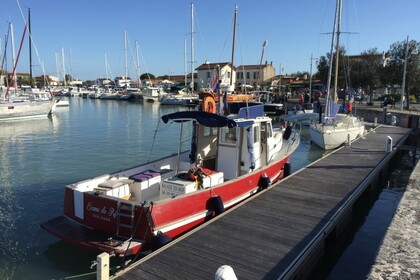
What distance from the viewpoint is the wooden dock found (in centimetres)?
596

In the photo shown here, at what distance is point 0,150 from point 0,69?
31507mm

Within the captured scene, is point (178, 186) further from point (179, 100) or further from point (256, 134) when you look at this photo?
point (179, 100)

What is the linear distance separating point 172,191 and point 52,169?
1045 cm

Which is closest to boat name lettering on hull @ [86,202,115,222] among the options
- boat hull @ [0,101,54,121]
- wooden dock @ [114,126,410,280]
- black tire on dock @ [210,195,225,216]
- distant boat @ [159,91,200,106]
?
wooden dock @ [114,126,410,280]

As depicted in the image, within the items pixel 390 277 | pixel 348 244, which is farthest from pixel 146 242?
pixel 348 244

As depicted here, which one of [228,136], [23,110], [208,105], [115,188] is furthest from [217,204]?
[23,110]

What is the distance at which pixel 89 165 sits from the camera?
17.3m

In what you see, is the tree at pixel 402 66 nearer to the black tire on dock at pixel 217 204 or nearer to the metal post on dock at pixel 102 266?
the black tire on dock at pixel 217 204

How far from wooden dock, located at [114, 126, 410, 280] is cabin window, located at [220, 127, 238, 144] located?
1817 mm

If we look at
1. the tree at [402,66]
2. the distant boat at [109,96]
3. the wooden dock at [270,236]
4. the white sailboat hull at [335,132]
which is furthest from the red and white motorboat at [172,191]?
the distant boat at [109,96]

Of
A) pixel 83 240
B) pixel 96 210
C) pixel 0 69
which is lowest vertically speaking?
pixel 83 240

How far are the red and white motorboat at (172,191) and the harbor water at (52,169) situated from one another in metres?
0.90

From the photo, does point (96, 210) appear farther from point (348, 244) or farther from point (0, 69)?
point (0, 69)

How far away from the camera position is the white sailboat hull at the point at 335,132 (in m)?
21.0
